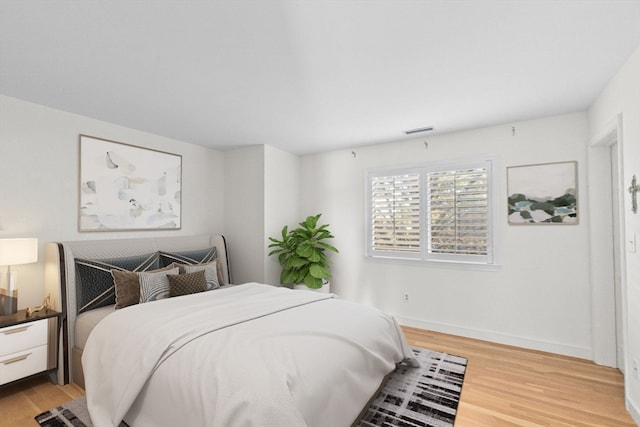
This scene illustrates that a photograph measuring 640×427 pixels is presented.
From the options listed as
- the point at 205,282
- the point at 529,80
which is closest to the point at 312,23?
the point at 529,80

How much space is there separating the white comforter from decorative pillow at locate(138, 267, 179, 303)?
0.28m

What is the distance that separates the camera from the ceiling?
1.65 m

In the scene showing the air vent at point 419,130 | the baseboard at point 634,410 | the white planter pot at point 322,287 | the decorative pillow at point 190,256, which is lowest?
the baseboard at point 634,410

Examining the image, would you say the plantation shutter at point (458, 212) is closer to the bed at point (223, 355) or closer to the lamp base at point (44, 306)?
the bed at point (223, 355)

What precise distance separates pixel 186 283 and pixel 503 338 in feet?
11.3

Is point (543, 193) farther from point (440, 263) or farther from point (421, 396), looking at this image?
point (421, 396)

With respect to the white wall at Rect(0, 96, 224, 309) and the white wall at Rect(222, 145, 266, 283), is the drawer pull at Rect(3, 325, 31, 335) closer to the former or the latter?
the white wall at Rect(0, 96, 224, 309)

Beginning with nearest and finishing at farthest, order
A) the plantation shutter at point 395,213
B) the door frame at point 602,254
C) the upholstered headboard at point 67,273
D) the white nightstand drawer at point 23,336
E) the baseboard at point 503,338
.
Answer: the white nightstand drawer at point 23,336 < the upholstered headboard at point 67,273 < the door frame at point 602,254 < the baseboard at point 503,338 < the plantation shutter at point 395,213

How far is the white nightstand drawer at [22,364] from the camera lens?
239 cm

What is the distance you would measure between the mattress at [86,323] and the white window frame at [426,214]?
3083 mm

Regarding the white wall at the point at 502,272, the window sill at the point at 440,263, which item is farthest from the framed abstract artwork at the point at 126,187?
the window sill at the point at 440,263

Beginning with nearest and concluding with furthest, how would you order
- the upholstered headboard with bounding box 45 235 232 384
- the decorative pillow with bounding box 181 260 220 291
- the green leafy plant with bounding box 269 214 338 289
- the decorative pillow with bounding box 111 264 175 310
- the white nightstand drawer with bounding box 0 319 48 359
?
the white nightstand drawer with bounding box 0 319 48 359, the upholstered headboard with bounding box 45 235 232 384, the decorative pillow with bounding box 111 264 175 310, the decorative pillow with bounding box 181 260 220 291, the green leafy plant with bounding box 269 214 338 289

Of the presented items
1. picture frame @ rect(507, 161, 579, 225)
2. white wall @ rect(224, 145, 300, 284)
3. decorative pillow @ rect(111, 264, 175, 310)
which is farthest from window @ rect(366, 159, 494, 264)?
decorative pillow @ rect(111, 264, 175, 310)

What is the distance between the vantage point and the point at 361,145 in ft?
14.6
